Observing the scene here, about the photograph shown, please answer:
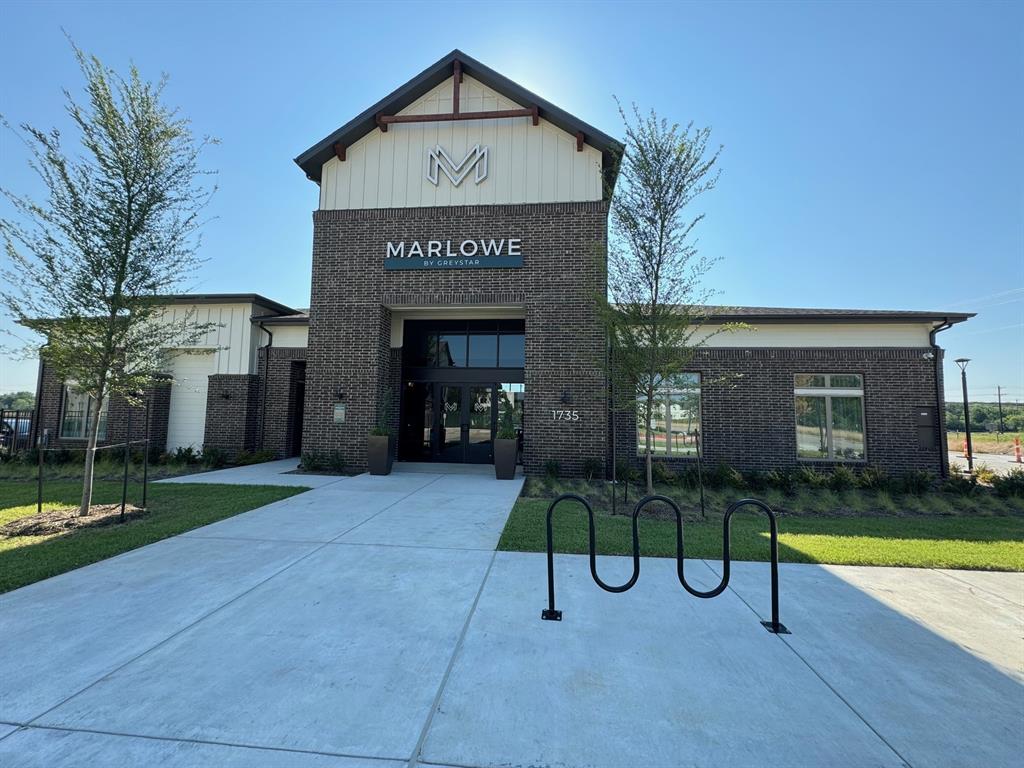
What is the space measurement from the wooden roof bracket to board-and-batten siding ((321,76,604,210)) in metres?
0.18

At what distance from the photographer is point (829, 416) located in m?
12.4

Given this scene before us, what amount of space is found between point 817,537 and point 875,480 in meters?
5.85

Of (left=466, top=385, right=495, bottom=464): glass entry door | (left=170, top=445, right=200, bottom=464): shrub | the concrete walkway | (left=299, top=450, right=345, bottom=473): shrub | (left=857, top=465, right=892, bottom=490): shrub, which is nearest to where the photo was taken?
the concrete walkway

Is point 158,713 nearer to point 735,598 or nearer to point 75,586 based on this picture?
point 75,586

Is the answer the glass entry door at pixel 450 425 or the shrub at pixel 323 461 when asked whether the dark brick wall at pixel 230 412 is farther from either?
the glass entry door at pixel 450 425

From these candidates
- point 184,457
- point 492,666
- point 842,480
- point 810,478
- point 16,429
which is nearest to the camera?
point 492,666

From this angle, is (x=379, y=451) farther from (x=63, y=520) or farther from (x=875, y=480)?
(x=875, y=480)

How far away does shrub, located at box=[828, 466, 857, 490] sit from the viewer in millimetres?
10609

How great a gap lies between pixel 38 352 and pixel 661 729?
9.68 meters

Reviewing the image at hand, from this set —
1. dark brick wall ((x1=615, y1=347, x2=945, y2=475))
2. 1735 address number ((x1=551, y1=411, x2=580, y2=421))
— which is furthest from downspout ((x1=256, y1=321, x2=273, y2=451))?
dark brick wall ((x1=615, y1=347, x2=945, y2=475))

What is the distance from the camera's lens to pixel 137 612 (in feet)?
12.3

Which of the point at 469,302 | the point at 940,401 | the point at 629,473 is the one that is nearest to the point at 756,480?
the point at 629,473

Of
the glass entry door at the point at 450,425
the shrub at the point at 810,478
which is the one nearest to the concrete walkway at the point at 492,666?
the shrub at the point at 810,478

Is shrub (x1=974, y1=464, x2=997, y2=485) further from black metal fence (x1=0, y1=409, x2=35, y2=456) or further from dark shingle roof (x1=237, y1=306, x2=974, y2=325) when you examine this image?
black metal fence (x1=0, y1=409, x2=35, y2=456)
